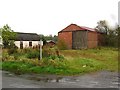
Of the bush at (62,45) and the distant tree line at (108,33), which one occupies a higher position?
the distant tree line at (108,33)

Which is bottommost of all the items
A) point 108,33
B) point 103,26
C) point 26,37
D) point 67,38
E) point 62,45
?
point 62,45

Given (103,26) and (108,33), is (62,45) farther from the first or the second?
(103,26)

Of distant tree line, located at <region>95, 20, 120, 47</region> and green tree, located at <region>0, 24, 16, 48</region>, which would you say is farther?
distant tree line, located at <region>95, 20, 120, 47</region>

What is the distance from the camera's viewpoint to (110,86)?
37.4ft

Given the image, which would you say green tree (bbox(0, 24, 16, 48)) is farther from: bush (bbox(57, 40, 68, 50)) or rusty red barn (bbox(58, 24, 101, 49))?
rusty red barn (bbox(58, 24, 101, 49))

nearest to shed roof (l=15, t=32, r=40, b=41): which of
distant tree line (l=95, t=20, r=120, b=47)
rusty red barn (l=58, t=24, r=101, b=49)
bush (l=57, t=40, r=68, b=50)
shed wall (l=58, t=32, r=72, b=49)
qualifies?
rusty red barn (l=58, t=24, r=101, b=49)

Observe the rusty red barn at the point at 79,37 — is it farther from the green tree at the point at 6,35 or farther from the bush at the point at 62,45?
the green tree at the point at 6,35

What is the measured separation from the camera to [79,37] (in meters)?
46.4

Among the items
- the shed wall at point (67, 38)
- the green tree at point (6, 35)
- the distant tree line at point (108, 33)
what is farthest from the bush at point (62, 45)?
the distant tree line at point (108, 33)

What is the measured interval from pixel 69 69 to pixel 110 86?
17.9 ft

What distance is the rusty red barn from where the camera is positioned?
45656 mm

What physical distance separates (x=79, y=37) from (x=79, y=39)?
1.39ft

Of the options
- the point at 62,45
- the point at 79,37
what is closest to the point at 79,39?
the point at 79,37

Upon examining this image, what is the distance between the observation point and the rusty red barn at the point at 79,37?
4566cm
